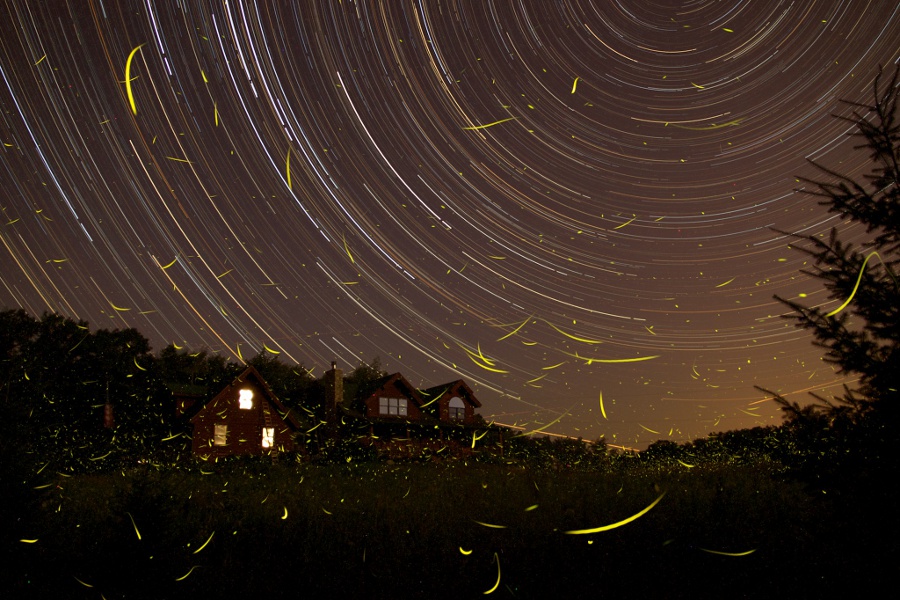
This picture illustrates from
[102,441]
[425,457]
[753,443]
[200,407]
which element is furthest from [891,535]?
[102,441]

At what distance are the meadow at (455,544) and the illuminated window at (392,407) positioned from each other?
74.2 feet

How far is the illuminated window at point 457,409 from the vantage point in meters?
43.6

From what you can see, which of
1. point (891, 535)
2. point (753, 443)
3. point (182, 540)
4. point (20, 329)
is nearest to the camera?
point (891, 535)

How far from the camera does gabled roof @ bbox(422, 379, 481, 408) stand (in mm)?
43584

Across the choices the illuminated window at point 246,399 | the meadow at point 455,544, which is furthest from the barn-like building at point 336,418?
the meadow at point 455,544

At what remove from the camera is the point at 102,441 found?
123 feet

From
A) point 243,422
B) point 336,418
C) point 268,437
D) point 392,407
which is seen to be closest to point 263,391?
point 243,422

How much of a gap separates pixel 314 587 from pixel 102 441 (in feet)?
105

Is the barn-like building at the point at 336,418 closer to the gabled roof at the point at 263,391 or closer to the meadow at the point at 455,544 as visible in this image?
the gabled roof at the point at 263,391

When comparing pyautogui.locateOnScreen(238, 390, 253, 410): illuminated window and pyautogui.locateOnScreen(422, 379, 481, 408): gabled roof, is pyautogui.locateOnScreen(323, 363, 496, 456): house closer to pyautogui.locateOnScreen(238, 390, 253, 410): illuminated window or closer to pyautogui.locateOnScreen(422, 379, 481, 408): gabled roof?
pyautogui.locateOnScreen(422, 379, 481, 408): gabled roof

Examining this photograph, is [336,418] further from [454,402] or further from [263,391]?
[454,402]

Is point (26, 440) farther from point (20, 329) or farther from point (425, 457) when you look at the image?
point (20, 329)

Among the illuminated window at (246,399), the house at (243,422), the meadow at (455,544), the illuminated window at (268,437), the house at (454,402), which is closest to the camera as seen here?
the meadow at (455,544)

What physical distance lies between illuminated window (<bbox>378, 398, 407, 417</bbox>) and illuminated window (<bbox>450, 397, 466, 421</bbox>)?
3.58 meters
